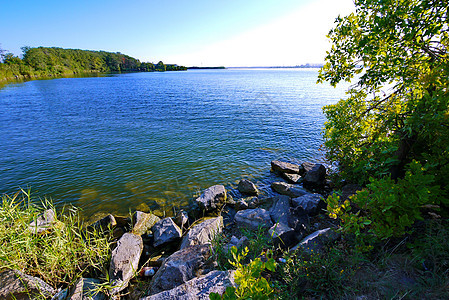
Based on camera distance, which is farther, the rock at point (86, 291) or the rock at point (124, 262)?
the rock at point (124, 262)

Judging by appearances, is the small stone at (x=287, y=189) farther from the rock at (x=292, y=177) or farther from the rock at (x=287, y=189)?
the rock at (x=292, y=177)

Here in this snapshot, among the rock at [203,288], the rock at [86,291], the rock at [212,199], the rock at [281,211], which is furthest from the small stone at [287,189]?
the rock at [86,291]

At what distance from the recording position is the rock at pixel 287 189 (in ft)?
35.1

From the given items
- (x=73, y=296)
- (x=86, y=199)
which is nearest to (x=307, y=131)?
(x=86, y=199)

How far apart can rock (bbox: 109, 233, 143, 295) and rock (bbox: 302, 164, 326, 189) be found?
369 inches

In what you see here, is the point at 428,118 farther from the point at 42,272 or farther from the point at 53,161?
the point at 53,161

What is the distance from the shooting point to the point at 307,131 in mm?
21453

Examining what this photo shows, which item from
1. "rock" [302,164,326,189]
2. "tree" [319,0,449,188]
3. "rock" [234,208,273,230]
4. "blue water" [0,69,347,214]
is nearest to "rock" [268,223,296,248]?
"rock" [234,208,273,230]

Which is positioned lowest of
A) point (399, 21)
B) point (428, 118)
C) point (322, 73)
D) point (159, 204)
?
point (159, 204)

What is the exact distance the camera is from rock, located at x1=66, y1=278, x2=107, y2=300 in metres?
4.89

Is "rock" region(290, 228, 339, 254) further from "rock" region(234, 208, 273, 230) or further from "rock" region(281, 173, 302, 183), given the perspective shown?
"rock" region(281, 173, 302, 183)

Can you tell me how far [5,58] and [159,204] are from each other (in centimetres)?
15420

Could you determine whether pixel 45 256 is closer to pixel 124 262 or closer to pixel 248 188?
pixel 124 262

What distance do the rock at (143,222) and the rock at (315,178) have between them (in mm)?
8508
